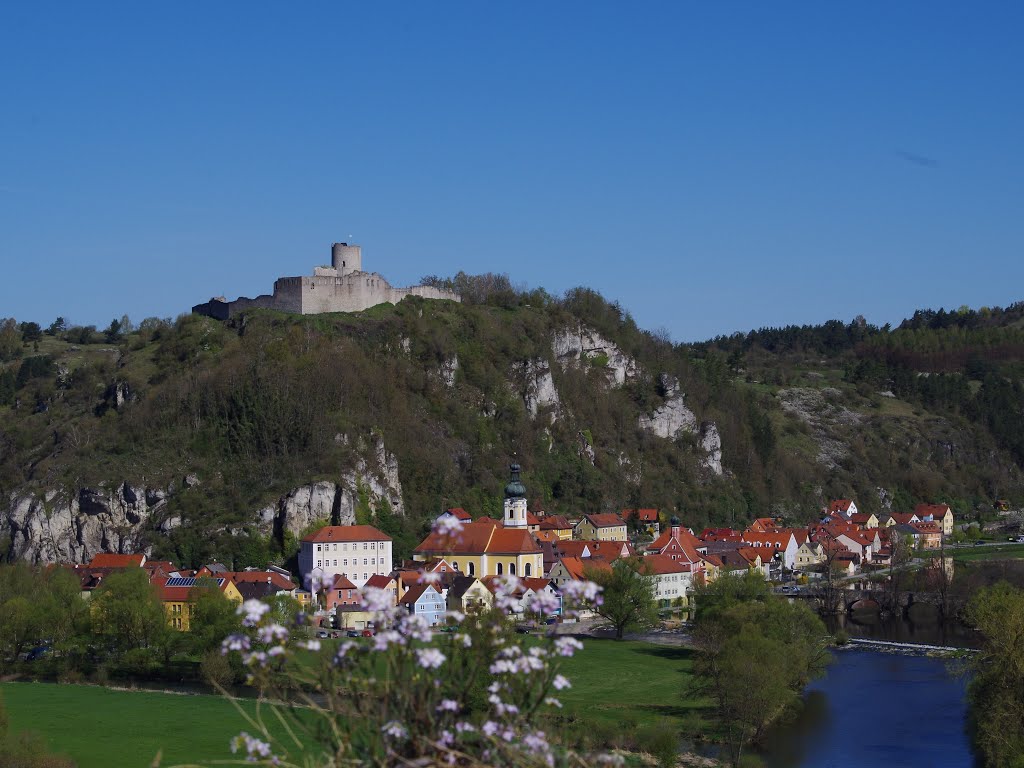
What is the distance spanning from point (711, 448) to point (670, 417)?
11.2ft

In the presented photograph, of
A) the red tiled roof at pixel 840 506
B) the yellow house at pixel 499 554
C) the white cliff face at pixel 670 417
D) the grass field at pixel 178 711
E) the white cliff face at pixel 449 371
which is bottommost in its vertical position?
the grass field at pixel 178 711

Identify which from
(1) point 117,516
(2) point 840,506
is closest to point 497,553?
(1) point 117,516

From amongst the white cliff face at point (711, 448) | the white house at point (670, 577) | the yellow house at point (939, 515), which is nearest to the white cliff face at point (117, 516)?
the white house at point (670, 577)

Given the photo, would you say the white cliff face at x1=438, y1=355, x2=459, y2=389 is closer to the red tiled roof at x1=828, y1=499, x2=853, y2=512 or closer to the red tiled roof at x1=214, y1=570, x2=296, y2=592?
the red tiled roof at x1=214, y1=570, x2=296, y2=592

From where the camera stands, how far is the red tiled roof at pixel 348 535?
202 feet

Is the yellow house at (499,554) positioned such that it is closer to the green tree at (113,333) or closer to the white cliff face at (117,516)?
the white cliff face at (117,516)

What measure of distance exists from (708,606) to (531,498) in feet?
94.7

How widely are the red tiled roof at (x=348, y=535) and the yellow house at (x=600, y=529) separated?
16.0 metres

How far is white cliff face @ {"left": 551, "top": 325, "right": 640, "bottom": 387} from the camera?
91812 mm

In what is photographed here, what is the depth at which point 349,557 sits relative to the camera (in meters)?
62.0

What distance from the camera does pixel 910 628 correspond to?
184 ft

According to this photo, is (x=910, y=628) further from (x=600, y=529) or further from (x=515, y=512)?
(x=600, y=529)

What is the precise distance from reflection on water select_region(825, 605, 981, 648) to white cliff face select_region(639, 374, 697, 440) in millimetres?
31763

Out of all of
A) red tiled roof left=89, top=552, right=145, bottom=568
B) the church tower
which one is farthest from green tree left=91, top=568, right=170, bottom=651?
the church tower
